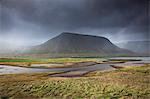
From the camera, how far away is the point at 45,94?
12352 millimetres

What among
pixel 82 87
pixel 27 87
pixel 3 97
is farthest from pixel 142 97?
pixel 3 97

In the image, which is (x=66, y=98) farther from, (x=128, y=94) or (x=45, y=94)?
(x=128, y=94)

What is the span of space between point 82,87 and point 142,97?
473 centimetres

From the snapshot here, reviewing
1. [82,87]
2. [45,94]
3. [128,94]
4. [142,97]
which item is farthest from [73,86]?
[142,97]

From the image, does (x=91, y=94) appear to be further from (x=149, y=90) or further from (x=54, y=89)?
(x=149, y=90)

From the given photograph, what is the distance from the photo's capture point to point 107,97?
11.2 m

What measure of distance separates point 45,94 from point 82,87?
315cm

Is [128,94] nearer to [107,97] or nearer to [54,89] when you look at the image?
[107,97]

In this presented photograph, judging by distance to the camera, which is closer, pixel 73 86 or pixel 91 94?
pixel 91 94

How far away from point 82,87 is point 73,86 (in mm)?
835

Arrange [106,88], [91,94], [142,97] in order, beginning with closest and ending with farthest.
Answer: [142,97]
[91,94]
[106,88]

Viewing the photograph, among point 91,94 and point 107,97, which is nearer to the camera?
point 107,97

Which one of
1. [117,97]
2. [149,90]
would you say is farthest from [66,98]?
[149,90]

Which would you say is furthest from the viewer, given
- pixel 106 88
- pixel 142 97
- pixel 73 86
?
pixel 73 86
